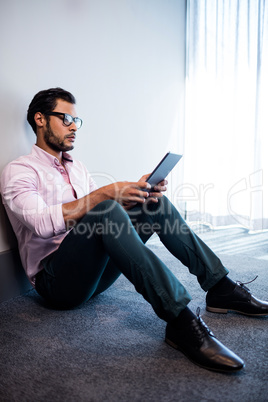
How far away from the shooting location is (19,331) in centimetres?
122

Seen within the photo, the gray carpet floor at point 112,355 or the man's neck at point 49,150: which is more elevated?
the man's neck at point 49,150

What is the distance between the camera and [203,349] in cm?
98

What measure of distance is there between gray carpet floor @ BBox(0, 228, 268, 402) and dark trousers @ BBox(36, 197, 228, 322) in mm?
120

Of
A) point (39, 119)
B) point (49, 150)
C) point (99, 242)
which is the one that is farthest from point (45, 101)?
point (99, 242)

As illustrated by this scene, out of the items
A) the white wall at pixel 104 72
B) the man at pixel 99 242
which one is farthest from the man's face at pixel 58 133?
the white wall at pixel 104 72

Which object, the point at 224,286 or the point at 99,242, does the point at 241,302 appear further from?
the point at 99,242

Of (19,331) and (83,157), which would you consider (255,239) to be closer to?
(83,157)

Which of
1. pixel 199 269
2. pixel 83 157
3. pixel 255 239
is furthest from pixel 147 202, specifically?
pixel 255 239

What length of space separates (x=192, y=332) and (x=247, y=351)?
20cm

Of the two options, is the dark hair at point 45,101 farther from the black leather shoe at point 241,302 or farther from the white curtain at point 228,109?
the white curtain at point 228,109

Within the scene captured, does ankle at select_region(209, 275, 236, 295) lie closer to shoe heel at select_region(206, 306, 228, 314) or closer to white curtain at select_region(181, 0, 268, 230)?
shoe heel at select_region(206, 306, 228, 314)

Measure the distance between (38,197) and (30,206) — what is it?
0.17 feet

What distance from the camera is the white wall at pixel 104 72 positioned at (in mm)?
1554

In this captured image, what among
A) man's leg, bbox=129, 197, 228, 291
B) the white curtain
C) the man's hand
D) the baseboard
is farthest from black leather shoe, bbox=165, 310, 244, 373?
the white curtain
